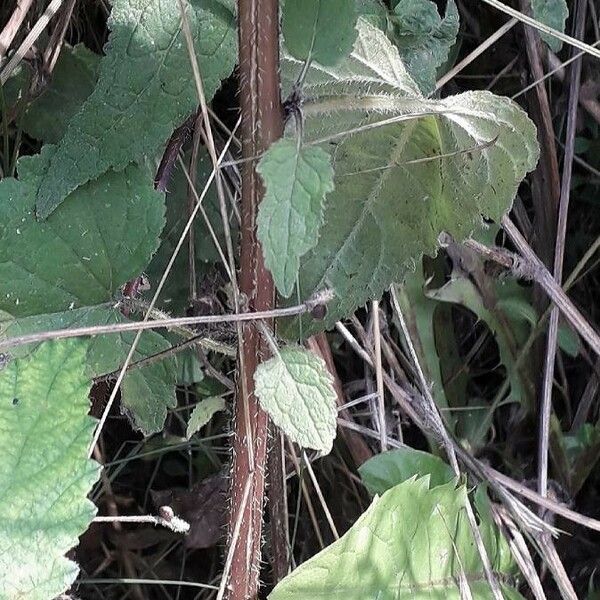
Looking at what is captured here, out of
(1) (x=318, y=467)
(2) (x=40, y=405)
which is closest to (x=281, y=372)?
(2) (x=40, y=405)

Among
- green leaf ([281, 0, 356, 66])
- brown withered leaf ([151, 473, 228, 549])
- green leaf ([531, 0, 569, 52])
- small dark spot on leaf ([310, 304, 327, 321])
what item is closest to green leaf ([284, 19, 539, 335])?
small dark spot on leaf ([310, 304, 327, 321])

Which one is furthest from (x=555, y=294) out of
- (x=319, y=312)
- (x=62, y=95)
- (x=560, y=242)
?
(x=62, y=95)

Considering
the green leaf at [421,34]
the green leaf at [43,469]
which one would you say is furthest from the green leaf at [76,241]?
the green leaf at [421,34]

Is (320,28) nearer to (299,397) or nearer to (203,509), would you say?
(299,397)

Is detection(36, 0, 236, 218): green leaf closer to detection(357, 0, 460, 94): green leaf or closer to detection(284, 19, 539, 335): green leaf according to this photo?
detection(284, 19, 539, 335): green leaf

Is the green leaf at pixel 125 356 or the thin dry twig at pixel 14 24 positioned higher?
the thin dry twig at pixel 14 24

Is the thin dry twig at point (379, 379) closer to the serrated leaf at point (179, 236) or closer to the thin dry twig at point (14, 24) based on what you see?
the serrated leaf at point (179, 236)
